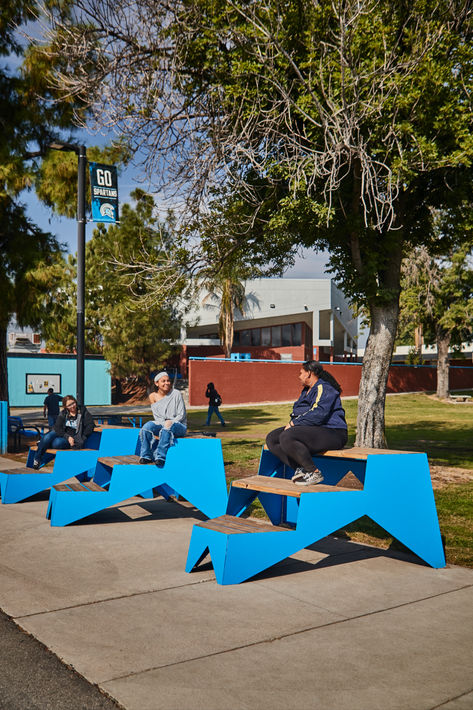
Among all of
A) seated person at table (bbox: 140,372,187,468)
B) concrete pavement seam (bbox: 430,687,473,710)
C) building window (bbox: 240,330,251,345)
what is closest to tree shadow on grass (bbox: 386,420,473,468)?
seated person at table (bbox: 140,372,187,468)

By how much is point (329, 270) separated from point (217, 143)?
3.52m

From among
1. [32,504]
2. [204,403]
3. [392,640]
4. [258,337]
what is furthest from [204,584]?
[258,337]

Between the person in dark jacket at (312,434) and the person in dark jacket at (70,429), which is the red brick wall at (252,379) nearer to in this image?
the person in dark jacket at (70,429)

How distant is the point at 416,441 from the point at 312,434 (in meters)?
12.6

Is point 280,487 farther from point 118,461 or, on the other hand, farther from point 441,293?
point 441,293

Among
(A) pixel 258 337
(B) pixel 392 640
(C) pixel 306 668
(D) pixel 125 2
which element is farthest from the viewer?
(A) pixel 258 337

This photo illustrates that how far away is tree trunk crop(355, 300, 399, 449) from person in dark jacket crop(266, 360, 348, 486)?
5.38 meters

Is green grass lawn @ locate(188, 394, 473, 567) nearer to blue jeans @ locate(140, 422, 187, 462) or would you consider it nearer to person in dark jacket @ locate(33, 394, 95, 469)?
blue jeans @ locate(140, 422, 187, 462)

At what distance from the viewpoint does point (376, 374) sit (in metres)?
11.8

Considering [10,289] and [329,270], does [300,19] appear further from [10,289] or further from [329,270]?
[10,289]

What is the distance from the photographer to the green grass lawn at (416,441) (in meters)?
6.83

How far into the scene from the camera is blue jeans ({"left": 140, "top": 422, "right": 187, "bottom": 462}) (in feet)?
23.0

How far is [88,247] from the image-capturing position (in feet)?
121

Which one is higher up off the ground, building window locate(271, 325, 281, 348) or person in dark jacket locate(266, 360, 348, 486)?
building window locate(271, 325, 281, 348)
